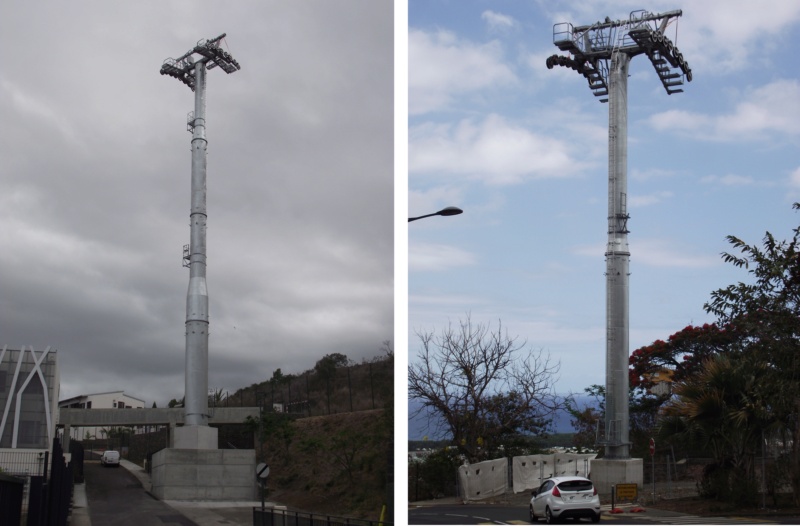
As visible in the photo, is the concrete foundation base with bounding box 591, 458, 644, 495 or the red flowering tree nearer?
the concrete foundation base with bounding box 591, 458, 644, 495

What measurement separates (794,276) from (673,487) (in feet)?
42.9

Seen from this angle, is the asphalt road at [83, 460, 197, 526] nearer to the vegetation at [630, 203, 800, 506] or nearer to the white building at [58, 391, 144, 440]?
the vegetation at [630, 203, 800, 506]

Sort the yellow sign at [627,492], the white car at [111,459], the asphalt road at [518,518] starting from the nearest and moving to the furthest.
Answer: the asphalt road at [518,518] → the yellow sign at [627,492] → the white car at [111,459]

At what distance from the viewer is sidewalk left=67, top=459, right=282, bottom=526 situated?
106 feet

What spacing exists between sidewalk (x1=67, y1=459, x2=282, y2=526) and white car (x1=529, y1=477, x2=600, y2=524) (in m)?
11.6

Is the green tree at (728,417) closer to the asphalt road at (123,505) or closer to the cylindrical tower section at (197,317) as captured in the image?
the asphalt road at (123,505)

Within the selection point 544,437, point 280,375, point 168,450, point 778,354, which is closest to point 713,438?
point 778,354

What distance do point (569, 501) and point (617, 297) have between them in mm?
14428

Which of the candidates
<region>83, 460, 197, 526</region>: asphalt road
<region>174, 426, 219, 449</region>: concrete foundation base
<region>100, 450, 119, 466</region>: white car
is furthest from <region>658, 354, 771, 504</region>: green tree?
<region>100, 450, 119, 466</region>: white car

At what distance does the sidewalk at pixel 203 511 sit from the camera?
32.4 m

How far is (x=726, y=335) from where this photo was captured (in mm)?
46688

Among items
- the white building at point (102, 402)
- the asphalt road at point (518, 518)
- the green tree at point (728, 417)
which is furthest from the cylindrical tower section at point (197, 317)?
the white building at point (102, 402)

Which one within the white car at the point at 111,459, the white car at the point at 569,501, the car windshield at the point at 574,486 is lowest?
the white car at the point at 111,459

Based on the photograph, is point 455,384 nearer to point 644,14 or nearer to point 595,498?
point 595,498
